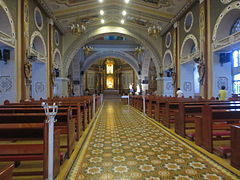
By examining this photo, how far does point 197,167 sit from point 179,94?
22.5 feet

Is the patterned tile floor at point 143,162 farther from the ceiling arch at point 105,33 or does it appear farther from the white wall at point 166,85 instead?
the ceiling arch at point 105,33

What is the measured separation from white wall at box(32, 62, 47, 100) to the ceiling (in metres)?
3.07

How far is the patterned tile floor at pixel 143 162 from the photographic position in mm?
2105

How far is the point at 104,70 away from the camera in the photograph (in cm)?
2573

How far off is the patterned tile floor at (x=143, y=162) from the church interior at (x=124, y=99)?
0.01 meters

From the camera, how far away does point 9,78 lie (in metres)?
6.44

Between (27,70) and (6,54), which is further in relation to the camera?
(27,70)

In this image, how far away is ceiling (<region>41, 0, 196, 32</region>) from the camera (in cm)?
951

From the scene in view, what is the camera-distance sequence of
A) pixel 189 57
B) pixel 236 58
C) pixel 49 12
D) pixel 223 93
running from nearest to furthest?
→ pixel 223 93 → pixel 236 58 → pixel 189 57 → pixel 49 12

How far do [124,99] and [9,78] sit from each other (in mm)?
9516

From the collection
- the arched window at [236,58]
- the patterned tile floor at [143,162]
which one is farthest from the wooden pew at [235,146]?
the arched window at [236,58]

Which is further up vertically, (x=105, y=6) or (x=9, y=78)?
(x=105, y=6)

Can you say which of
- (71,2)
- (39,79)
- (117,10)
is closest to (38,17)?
(71,2)

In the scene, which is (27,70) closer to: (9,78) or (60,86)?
(9,78)
